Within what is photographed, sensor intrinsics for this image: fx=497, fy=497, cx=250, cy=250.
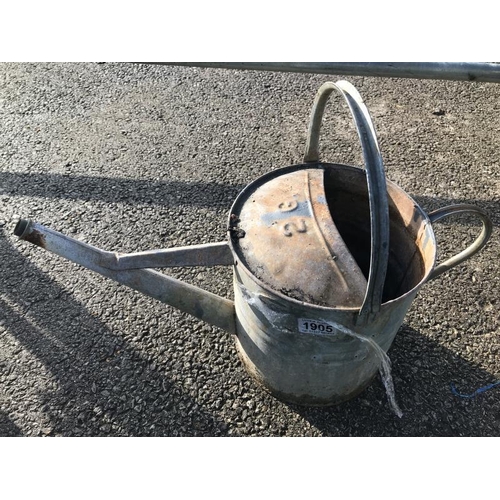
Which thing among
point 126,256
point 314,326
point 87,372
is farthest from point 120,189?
point 314,326

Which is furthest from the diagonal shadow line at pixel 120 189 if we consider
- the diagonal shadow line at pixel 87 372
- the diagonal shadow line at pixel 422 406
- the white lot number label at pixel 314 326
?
the white lot number label at pixel 314 326

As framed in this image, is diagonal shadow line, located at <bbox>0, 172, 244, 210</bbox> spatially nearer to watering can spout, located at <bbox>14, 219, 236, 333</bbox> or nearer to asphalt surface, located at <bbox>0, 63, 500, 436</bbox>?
asphalt surface, located at <bbox>0, 63, 500, 436</bbox>

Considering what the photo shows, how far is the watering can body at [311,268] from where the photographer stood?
5.02 ft

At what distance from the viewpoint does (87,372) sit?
226 centimetres

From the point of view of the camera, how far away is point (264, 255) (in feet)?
5.50

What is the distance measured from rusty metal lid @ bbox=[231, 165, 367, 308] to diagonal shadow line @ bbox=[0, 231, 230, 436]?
2.73ft

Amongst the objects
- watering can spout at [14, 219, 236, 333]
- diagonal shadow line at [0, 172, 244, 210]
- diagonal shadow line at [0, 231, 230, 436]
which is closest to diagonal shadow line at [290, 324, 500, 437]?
diagonal shadow line at [0, 231, 230, 436]

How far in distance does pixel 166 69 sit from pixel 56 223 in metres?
1.87

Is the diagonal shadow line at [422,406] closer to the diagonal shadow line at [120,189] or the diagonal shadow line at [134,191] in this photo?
the diagonal shadow line at [134,191]

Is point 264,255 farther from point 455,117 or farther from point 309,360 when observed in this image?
point 455,117

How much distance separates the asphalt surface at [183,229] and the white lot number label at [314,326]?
672 mm

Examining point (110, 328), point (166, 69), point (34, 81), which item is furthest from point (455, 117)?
point (34, 81)

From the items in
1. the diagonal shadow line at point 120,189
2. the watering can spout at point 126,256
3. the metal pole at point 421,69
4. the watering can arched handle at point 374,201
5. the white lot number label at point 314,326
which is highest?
the metal pole at point 421,69

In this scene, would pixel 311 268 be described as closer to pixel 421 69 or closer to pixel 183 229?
pixel 421 69
